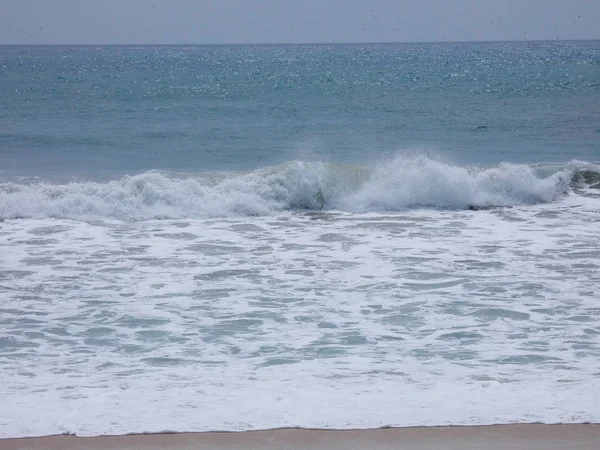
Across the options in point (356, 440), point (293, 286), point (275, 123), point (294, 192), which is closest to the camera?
point (356, 440)

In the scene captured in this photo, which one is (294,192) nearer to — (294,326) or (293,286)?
(293,286)

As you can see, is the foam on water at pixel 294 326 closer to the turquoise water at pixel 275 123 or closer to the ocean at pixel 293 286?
the ocean at pixel 293 286

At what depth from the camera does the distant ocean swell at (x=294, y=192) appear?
1320cm

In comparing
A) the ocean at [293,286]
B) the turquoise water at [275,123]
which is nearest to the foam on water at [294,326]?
the ocean at [293,286]

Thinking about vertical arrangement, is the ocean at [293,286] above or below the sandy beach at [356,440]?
above

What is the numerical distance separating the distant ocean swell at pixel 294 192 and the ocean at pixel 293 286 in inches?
1.7

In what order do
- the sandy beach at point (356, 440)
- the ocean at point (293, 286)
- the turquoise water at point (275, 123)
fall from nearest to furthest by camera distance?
1. the sandy beach at point (356, 440)
2. the ocean at point (293, 286)
3. the turquoise water at point (275, 123)

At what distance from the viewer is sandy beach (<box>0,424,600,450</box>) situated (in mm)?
4836

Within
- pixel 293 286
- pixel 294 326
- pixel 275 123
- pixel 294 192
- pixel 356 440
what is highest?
pixel 275 123

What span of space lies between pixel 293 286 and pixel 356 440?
387 cm

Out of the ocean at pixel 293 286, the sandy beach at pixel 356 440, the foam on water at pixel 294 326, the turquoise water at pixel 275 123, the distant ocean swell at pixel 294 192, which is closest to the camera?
the sandy beach at pixel 356 440

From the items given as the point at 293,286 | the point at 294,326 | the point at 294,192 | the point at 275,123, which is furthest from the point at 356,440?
the point at 275,123

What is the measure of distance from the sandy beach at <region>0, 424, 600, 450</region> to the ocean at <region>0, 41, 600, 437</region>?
12 cm

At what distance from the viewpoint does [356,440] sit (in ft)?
16.1
